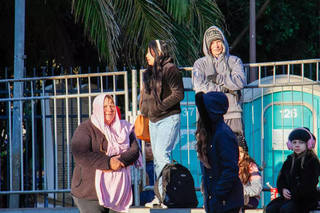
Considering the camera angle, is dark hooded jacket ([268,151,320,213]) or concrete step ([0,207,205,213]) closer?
dark hooded jacket ([268,151,320,213])

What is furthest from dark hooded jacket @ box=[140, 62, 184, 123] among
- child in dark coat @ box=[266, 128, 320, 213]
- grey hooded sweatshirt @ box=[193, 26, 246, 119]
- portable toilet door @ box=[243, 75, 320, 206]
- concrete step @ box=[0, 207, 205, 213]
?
portable toilet door @ box=[243, 75, 320, 206]

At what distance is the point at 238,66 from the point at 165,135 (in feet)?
3.65

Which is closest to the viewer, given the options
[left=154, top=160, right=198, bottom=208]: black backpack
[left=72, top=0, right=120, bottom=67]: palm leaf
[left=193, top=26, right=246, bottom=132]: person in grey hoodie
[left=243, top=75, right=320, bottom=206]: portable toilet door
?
[left=154, top=160, right=198, bottom=208]: black backpack

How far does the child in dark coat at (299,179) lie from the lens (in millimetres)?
5648

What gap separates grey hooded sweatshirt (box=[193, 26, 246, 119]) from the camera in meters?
6.25

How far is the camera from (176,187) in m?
6.08

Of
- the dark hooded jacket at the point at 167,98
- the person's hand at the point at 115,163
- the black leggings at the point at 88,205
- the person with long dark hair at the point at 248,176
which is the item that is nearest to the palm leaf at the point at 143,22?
the dark hooded jacket at the point at 167,98

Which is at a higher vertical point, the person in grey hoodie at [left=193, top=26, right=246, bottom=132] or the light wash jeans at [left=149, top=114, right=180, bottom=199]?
the person in grey hoodie at [left=193, top=26, right=246, bottom=132]

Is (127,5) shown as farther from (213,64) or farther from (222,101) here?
(222,101)

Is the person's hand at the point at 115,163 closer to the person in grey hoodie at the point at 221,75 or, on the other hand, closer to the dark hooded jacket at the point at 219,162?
the dark hooded jacket at the point at 219,162

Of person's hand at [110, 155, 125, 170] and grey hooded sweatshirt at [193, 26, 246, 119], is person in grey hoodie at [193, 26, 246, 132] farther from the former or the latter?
person's hand at [110, 155, 125, 170]

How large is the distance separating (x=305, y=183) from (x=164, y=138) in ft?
5.04

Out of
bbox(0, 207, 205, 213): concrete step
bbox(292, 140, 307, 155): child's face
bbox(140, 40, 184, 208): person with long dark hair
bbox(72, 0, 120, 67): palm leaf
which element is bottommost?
bbox(0, 207, 205, 213): concrete step

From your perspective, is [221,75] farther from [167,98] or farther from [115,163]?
[115,163]
